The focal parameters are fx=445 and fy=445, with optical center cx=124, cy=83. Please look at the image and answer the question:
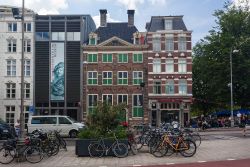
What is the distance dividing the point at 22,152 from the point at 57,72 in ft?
136

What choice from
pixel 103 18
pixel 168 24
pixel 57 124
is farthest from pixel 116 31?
pixel 57 124

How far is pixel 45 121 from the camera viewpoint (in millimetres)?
34094

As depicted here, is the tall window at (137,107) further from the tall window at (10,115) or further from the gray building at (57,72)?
the tall window at (10,115)

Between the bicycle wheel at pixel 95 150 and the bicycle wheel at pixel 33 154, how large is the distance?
199cm

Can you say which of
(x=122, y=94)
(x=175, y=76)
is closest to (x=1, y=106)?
(x=122, y=94)

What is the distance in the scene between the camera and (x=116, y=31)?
60.4 metres

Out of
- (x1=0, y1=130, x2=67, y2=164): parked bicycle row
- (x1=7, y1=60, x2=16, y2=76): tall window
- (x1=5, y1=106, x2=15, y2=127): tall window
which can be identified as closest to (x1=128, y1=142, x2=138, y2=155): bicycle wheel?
(x1=0, y1=130, x2=67, y2=164): parked bicycle row

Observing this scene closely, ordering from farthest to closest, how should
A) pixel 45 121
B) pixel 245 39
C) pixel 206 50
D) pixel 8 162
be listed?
pixel 206 50, pixel 245 39, pixel 45 121, pixel 8 162

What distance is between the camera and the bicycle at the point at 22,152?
1625 centimetres

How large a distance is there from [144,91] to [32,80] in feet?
47.5

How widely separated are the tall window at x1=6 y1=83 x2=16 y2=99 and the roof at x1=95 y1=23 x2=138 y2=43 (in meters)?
12.9

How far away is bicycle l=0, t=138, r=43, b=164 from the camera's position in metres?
16.2

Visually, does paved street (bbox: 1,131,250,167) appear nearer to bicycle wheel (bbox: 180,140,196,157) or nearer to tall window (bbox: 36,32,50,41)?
bicycle wheel (bbox: 180,140,196,157)

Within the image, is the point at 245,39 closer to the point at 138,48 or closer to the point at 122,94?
the point at 138,48
